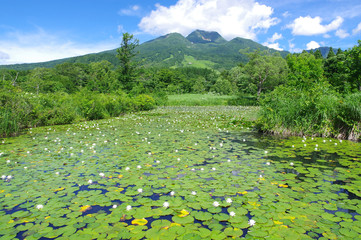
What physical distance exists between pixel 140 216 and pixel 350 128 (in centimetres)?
1079

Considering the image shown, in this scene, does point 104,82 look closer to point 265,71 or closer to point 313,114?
point 265,71

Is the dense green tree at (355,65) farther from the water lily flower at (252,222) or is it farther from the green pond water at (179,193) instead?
the water lily flower at (252,222)

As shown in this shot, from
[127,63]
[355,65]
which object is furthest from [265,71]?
[127,63]

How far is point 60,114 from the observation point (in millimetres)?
14469

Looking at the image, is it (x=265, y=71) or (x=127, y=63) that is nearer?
(x=127, y=63)

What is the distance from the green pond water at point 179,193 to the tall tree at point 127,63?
1357 inches

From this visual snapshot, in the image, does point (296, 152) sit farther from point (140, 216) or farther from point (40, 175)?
point (40, 175)

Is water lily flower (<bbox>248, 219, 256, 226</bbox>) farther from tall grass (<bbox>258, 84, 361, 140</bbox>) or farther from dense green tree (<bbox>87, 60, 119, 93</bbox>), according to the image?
dense green tree (<bbox>87, 60, 119, 93</bbox>)

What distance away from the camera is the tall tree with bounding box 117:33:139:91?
39562 millimetres

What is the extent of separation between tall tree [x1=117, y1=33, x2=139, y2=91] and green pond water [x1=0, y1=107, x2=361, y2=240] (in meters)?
34.5

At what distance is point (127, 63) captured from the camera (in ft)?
133

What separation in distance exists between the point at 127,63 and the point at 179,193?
39405mm

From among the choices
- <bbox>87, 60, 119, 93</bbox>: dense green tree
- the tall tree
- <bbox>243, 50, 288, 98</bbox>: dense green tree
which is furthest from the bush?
<bbox>243, 50, 288, 98</bbox>: dense green tree

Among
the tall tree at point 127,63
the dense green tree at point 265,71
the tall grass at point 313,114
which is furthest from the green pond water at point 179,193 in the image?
the dense green tree at point 265,71
